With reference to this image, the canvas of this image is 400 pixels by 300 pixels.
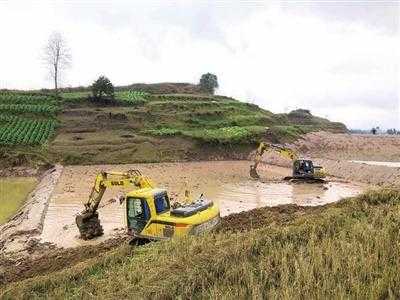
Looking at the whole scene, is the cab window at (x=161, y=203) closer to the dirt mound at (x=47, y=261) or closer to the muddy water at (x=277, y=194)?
the dirt mound at (x=47, y=261)

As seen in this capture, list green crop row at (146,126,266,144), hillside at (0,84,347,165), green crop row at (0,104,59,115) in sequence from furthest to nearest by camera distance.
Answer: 1. green crop row at (0,104,59,115)
2. green crop row at (146,126,266,144)
3. hillside at (0,84,347,165)

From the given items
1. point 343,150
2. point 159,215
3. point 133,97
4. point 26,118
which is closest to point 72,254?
point 159,215

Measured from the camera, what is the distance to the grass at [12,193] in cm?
2754

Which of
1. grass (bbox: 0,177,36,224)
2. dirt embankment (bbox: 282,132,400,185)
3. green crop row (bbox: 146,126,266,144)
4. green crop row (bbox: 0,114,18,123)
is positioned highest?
green crop row (bbox: 0,114,18,123)

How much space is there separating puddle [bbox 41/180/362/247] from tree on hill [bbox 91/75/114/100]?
32.0m

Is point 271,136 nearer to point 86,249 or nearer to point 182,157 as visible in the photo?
point 182,157

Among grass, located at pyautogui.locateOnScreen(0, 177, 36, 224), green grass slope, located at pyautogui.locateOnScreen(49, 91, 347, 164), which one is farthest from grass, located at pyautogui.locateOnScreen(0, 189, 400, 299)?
green grass slope, located at pyautogui.locateOnScreen(49, 91, 347, 164)

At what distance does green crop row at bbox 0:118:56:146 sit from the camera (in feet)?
154

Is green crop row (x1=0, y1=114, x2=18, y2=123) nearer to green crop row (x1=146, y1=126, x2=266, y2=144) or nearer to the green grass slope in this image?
the green grass slope

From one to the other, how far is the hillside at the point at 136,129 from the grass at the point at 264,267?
3358 centimetres

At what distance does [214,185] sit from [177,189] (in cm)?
280

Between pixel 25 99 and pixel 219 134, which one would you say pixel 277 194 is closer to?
pixel 219 134

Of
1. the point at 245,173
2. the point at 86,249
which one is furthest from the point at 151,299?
the point at 245,173

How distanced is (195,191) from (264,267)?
21578 mm
